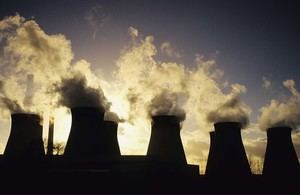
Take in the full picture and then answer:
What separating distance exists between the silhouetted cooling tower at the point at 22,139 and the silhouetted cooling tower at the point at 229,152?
11.3 m

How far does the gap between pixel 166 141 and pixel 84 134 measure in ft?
19.8

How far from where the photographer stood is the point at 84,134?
66.9ft

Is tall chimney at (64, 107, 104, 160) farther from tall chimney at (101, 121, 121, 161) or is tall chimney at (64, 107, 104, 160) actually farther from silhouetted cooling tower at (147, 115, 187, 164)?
silhouetted cooling tower at (147, 115, 187, 164)

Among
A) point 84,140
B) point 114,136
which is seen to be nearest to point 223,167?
point 114,136

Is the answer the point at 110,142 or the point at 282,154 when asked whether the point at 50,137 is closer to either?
the point at 110,142

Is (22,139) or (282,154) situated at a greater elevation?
(22,139)

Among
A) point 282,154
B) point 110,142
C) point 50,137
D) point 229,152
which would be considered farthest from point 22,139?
point 282,154

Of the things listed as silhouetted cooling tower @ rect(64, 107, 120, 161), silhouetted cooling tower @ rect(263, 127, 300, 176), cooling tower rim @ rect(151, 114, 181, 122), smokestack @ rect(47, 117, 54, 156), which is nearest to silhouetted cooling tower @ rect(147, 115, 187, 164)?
cooling tower rim @ rect(151, 114, 181, 122)

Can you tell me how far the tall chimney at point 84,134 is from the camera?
20.4 metres

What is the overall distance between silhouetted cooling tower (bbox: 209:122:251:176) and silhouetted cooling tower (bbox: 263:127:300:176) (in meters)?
1.70

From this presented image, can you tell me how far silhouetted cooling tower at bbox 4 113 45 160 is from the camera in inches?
840

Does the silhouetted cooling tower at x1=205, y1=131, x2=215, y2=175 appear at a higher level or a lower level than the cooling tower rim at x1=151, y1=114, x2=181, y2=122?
lower

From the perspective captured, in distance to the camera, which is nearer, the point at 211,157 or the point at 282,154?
the point at 282,154

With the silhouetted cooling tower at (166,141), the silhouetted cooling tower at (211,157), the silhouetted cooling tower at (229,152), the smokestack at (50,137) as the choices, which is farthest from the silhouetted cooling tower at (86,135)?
the silhouetted cooling tower at (229,152)
